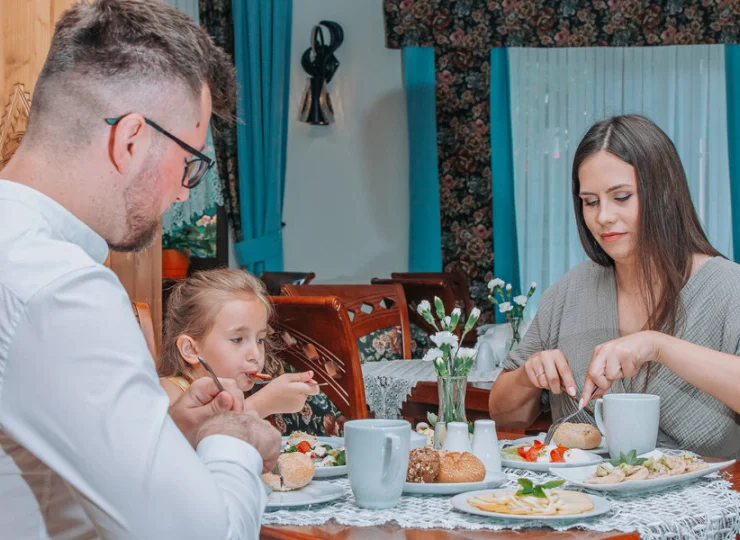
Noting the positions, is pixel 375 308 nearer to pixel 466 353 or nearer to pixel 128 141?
pixel 466 353

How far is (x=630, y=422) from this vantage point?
1427mm

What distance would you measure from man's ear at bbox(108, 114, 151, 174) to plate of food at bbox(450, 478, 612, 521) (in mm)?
581

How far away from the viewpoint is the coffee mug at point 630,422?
56.1 inches

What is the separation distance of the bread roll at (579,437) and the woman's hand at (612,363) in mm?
51

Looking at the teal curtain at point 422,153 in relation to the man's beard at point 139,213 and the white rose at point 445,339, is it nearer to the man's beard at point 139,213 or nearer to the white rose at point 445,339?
the white rose at point 445,339

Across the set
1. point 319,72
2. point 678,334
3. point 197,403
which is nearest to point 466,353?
point 197,403

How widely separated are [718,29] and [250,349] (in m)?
5.18

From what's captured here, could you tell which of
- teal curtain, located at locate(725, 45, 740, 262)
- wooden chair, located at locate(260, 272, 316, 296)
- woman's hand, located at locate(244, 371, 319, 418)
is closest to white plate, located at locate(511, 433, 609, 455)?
woman's hand, located at locate(244, 371, 319, 418)

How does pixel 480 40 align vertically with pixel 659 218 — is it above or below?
above

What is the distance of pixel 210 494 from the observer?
77cm

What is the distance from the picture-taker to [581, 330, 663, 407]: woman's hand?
5.03 feet

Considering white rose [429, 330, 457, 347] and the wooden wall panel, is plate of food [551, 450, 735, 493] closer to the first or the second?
white rose [429, 330, 457, 347]

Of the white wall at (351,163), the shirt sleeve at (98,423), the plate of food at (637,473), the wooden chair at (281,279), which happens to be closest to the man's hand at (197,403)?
the shirt sleeve at (98,423)

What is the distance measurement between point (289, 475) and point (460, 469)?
0.79 feet
